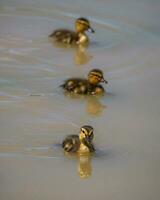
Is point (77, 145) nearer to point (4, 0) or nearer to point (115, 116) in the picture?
point (115, 116)

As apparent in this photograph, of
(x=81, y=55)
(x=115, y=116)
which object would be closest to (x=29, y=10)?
(x=81, y=55)

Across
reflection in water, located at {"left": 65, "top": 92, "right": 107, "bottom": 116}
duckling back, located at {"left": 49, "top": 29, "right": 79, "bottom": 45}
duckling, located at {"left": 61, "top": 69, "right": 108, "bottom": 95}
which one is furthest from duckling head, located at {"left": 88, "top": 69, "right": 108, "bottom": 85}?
duckling back, located at {"left": 49, "top": 29, "right": 79, "bottom": 45}

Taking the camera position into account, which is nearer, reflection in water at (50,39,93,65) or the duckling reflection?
the duckling reflection

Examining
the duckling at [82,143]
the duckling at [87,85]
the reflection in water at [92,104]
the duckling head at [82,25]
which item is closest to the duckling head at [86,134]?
the duckling at [82,143]

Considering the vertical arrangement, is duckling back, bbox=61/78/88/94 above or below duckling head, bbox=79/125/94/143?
above

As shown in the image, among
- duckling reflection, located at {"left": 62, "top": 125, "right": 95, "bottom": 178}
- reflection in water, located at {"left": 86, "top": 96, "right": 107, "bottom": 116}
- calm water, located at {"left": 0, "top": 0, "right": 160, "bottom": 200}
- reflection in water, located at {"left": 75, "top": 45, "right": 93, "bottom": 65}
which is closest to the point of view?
calm water, located at {"left": 0, "top": 0, "right": 160, "bottom": 200}

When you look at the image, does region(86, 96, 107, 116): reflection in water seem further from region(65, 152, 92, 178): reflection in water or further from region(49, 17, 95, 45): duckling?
region(49, 17, 95, 45): duckling

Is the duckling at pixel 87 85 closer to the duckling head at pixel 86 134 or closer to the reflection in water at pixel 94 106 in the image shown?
the reflection in water at pixel 94 106

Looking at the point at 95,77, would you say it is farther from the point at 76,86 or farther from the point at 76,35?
the point at 76,35
